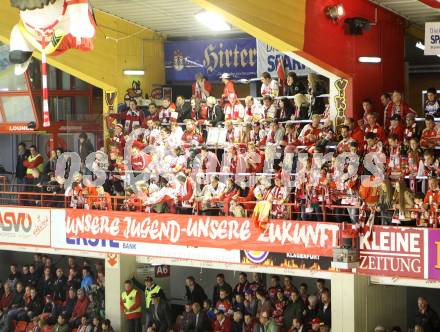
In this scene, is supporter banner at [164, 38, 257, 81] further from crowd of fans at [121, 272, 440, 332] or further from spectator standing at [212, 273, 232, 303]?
spectator standing at [212, 273, 232, 303]

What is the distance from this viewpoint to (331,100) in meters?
21.4

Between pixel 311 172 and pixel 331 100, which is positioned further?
pixel 331 100

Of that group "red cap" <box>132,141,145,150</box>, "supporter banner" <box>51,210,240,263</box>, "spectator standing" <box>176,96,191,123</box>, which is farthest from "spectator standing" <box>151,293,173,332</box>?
"spectator standing" <box>176,96,191,123</box>

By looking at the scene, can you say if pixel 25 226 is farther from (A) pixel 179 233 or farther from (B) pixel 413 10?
(B) pixel 413 10

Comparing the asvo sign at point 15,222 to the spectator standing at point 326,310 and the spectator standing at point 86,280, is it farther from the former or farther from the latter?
the spectator standing at point 326,310

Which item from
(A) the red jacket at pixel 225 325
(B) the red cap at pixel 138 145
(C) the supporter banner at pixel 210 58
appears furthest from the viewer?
(C) the supporter banner at pixel 210 58

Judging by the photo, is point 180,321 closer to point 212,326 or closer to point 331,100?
point 212,326

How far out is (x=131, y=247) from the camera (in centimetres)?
2150

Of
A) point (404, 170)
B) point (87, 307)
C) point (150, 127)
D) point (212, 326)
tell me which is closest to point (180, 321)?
point (212, 326)

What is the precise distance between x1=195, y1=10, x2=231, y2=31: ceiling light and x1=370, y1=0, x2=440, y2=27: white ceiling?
11.6 feet

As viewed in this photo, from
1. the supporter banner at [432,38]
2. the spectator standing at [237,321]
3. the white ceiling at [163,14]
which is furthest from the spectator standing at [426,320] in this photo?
the white ceiling at [163,14]

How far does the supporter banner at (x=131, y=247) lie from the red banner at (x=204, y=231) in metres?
0.10

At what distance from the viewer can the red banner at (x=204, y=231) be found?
725 inches

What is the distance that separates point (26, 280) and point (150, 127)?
16.2 feet
